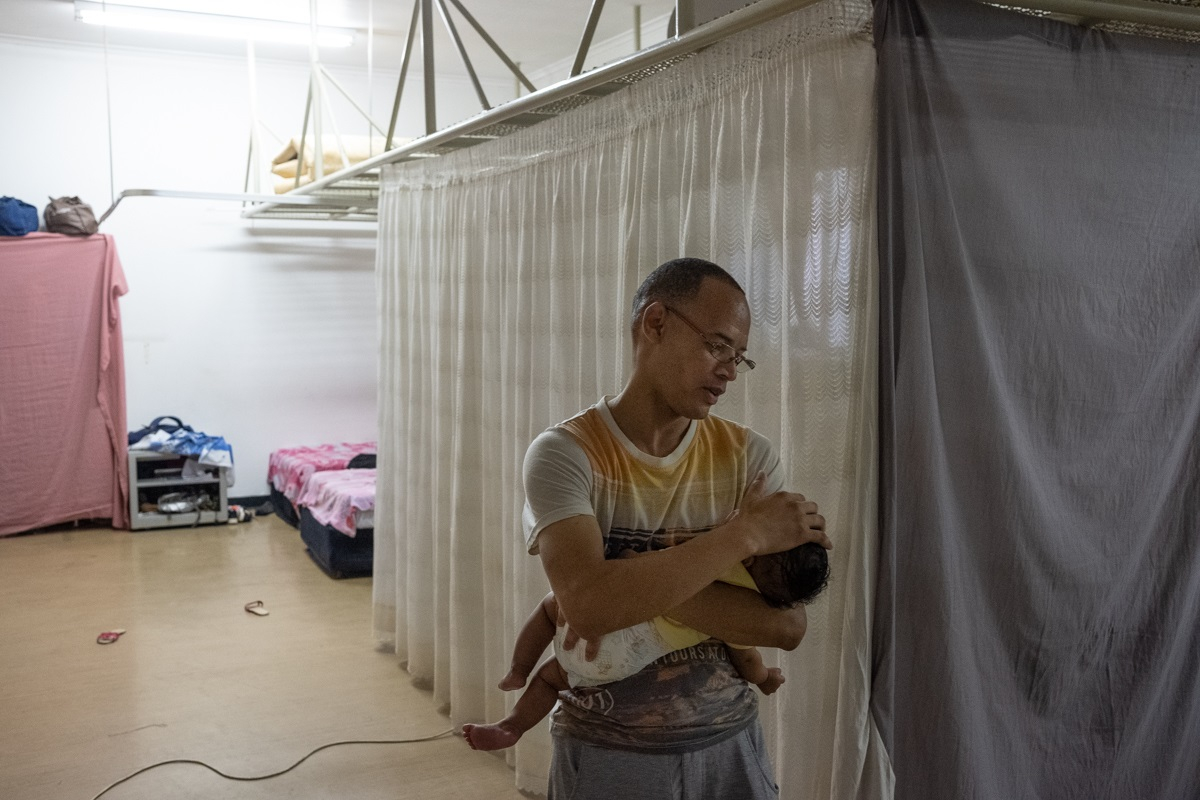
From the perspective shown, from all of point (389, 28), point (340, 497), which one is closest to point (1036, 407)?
point (340, 497)

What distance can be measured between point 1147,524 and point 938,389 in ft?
2.25

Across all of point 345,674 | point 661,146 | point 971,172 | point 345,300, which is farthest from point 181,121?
point 971,172

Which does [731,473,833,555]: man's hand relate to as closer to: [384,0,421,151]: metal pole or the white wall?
[384,0,421,151]: metal pole

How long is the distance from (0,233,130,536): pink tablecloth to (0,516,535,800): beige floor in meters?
0.74

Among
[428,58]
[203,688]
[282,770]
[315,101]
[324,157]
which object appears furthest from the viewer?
[324,157]

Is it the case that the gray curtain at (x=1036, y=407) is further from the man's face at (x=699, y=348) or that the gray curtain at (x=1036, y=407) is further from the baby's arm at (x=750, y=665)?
the man's face at (x=699, y=348)

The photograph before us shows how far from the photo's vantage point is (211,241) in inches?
344

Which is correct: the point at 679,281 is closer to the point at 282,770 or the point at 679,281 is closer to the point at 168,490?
the point at 282,770

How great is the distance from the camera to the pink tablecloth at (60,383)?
7879 millimetres

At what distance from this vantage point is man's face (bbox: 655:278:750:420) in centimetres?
173

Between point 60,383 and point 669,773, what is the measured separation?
762 centimetres

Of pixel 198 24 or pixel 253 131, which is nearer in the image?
pixel 198 24

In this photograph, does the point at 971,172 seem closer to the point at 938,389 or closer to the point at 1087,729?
the point at 938,389

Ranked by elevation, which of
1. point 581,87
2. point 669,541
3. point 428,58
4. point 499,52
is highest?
point 428,58
